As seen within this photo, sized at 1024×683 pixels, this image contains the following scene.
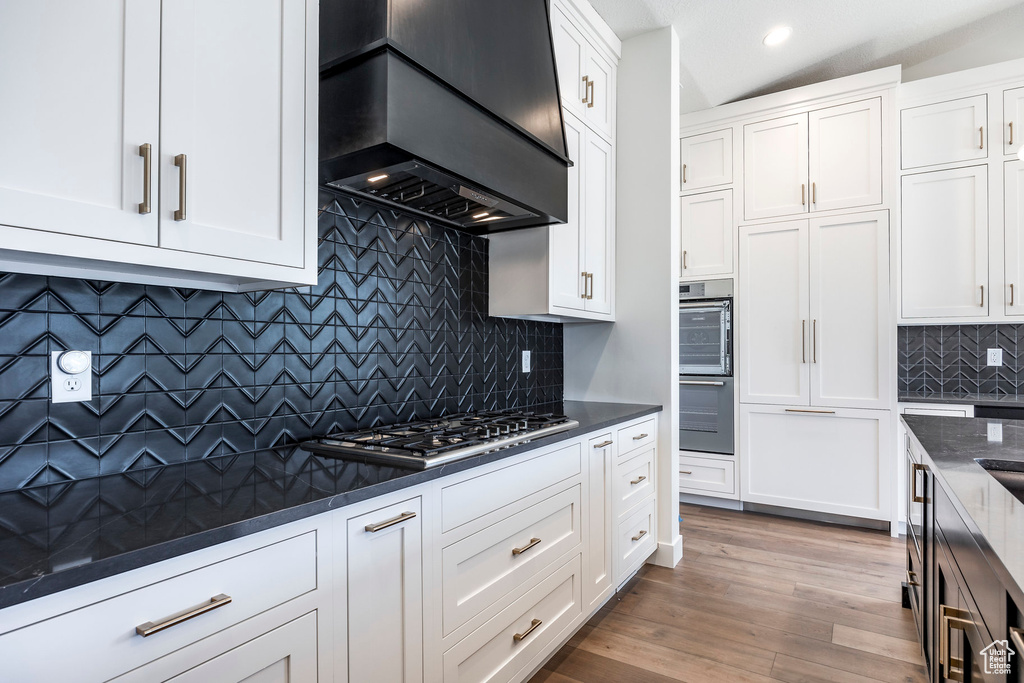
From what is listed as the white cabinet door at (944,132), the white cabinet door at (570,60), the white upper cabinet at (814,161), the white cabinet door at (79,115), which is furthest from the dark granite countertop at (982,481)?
the white cabinet door at (944,132)

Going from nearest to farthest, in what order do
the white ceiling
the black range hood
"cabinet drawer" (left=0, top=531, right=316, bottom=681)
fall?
"cabinet drawer" (left=0, top=531, right=316, bottom=681) → the black range hood → the white ceiling

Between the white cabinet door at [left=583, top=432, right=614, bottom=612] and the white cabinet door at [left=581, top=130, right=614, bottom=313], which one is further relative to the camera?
the white cabinet door at [left=581, top=130, right=614, bottom=313]

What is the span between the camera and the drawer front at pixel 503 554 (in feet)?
4.86

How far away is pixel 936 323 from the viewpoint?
11.5 ft

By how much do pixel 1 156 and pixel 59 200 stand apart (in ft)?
0.32

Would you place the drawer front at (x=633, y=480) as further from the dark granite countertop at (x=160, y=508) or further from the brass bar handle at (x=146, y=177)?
the brass bar handle at (x=146, y=177)

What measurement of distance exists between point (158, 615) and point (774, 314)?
3.82 meters

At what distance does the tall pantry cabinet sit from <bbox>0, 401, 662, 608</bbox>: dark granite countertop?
289 cm

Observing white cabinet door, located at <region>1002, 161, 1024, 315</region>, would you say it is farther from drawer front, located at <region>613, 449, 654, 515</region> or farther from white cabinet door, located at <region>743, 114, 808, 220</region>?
drawer front, located at <region>613, 449, 654, 515</region>

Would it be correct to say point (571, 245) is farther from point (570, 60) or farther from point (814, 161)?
point (814, 161)

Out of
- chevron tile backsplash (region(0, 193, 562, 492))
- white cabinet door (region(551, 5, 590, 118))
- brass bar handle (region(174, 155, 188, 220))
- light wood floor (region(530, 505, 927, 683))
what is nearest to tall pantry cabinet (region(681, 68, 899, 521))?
light wood floor (region(530, 505, 927, 683))

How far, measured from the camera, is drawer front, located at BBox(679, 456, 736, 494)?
3930 millimetres

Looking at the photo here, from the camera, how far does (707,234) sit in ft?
13.3

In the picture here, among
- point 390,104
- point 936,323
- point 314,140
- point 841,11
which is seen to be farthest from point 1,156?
point 936,323
